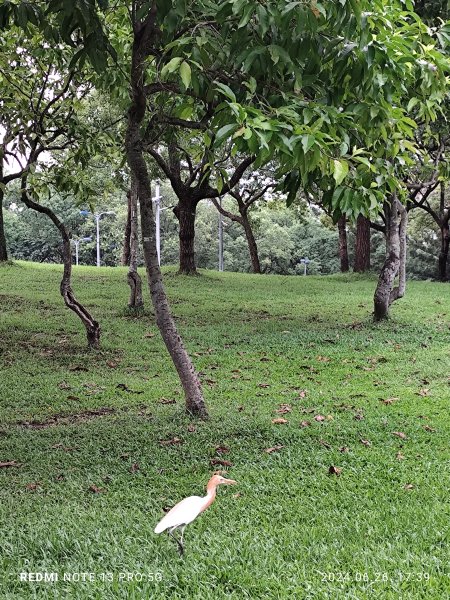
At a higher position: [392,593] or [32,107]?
[32,107]

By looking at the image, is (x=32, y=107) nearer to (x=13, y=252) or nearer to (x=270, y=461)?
(x=270, y=461)

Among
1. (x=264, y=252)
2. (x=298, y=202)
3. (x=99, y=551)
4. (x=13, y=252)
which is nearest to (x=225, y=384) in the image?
(x=99, y=551)

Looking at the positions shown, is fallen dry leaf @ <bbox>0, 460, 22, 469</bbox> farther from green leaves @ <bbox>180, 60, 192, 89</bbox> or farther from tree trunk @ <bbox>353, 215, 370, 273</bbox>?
tree trunk @ <bbox>353, 215, 370, 273</bbox>

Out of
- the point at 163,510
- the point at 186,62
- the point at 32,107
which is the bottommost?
the point at 163,510

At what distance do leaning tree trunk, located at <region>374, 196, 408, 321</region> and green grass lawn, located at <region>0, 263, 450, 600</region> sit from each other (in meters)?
0.64

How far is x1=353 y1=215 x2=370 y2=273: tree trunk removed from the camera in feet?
60.1

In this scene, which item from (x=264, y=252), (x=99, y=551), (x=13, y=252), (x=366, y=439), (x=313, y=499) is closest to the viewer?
(x=99, y=551)

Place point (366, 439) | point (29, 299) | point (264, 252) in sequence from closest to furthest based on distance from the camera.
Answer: point (366, 439) → point (29, 299) → point (264, 252)

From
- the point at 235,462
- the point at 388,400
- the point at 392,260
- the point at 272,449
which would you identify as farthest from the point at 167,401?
the point at 392,260

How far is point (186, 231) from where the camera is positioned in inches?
619

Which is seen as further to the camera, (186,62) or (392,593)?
(186,62)

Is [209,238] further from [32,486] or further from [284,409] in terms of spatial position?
[32,486]

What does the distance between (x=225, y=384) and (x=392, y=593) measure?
13.3 feet

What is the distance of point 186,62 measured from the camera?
120 inches
